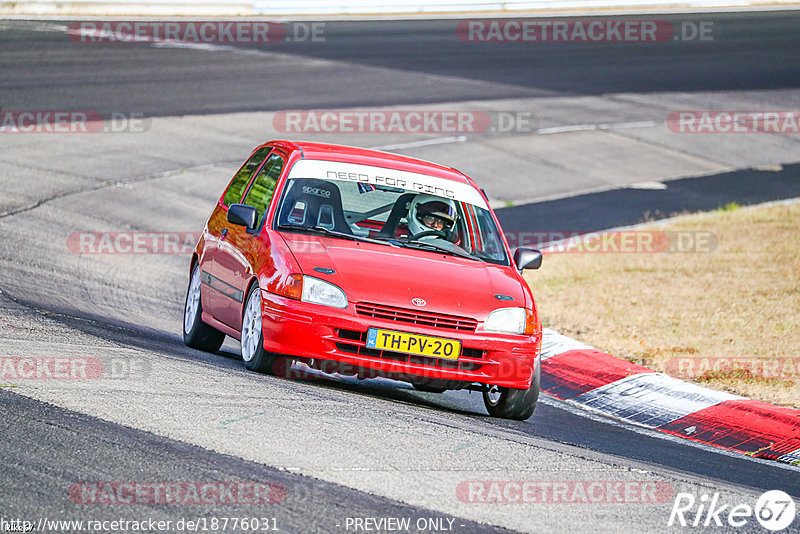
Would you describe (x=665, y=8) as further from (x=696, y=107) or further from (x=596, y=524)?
(x=596, y=524)

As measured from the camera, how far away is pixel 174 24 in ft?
98.5

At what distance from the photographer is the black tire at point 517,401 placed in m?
7.95

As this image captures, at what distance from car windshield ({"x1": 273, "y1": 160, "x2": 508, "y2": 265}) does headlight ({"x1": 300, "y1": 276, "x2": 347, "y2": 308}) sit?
878 mm

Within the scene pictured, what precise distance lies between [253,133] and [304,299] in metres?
12.9

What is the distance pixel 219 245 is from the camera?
9.05m

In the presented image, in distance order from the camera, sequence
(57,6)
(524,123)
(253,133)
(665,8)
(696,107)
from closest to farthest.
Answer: (253,133) → (524,123) → (696,107) → (57,6) → (665,8)

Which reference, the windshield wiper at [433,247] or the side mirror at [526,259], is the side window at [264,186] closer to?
the windshield wiper at [433,247]

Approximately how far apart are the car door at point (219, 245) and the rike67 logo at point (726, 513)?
381cm

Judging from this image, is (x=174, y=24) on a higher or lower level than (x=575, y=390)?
higher

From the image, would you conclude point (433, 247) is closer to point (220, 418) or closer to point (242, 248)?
point (242, 248)

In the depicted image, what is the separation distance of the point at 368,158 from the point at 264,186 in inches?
33.0

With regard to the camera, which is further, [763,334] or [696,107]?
[696,107]

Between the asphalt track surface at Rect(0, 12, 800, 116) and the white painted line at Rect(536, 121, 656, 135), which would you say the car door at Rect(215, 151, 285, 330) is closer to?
the asphalt track surface at Rect(0, 12, 800, 116)

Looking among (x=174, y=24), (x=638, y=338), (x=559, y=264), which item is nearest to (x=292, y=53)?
(x=174, y=24)
